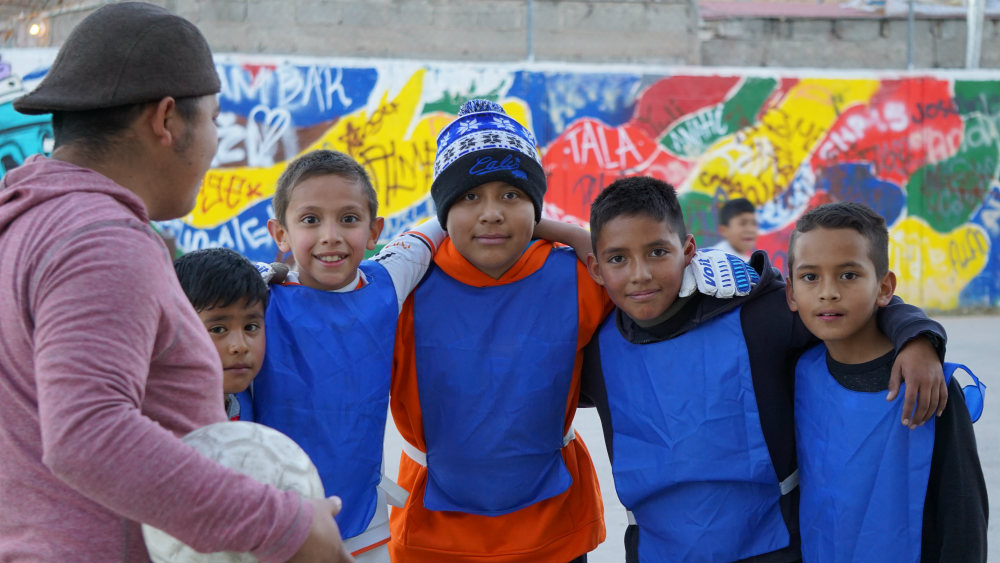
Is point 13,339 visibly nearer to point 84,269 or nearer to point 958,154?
point 84,269

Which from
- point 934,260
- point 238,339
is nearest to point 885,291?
point 238,339

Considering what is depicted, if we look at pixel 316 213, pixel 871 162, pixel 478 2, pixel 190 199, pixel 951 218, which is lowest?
pixel 951 218

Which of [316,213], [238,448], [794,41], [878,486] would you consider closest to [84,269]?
[238,448]

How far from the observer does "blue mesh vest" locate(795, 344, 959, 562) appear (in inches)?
87.9

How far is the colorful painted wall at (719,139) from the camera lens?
10.2m

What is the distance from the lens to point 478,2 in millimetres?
12117

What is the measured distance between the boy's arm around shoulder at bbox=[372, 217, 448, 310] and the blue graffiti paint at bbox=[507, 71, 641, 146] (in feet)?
25.3

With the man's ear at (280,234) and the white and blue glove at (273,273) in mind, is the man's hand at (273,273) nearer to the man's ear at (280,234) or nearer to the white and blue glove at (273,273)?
the white and blue glove at (273,273)

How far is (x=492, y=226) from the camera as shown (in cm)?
272

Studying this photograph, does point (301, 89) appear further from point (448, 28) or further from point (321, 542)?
point (321, 542)

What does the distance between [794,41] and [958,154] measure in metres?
3.42

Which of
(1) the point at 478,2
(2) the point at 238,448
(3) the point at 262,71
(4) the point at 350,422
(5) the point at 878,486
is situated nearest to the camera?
(2) the point at 238,448

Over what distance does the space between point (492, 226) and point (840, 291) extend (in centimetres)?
97

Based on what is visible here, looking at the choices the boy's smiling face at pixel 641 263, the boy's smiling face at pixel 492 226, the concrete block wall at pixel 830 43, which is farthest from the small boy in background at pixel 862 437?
the concrete block wall at pixel 830 43
